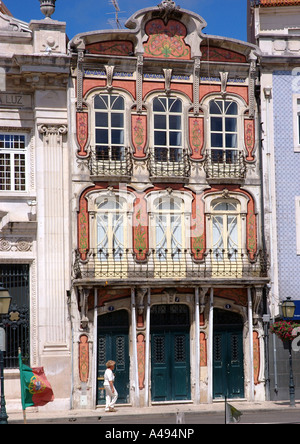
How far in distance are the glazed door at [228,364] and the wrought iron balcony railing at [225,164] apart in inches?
200

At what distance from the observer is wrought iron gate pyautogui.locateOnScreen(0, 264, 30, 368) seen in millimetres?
28391

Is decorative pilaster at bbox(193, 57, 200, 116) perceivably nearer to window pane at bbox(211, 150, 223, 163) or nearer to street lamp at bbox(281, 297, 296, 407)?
window pane at bbox(211, 150, 223, 163)

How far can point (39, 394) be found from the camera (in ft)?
66.7

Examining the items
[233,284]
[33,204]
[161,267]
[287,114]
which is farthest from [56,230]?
[287,114]

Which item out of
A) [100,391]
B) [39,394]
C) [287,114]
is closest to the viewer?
[39,394]

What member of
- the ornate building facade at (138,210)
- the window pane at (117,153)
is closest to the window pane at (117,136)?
the ornate building facade at (138,210)

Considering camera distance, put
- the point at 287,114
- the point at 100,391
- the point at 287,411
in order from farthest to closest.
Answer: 1. the point at 287,114
2. the point at 100,391
3. the point at 287,411

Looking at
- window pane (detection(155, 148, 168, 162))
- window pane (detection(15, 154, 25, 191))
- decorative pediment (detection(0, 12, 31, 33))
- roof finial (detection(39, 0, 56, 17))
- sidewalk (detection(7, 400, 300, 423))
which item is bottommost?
sidewalk (detection(7, 400, 300, 423))

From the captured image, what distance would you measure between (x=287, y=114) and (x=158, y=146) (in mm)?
4559

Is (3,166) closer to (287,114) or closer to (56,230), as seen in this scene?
(56,230)

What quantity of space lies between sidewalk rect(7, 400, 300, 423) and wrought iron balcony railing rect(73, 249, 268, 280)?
13.2ft

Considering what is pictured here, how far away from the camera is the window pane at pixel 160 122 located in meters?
29.8

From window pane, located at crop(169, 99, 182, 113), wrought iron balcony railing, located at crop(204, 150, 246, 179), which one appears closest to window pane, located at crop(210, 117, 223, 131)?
wrought iron balcony railing, located at crop(204, 150, 246, 179)

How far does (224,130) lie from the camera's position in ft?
99.3
